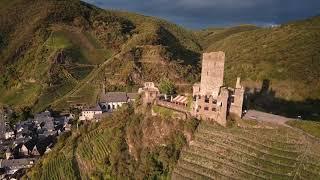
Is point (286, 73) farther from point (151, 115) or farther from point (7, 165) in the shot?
point (7, 165)

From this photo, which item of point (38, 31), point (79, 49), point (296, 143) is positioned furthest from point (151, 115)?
point (38, 31)

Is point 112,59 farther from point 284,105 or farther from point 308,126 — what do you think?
point 308,126

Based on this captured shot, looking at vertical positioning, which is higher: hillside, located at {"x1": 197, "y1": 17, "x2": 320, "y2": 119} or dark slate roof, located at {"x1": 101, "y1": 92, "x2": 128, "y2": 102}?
hillside, located at {"x1": 197, "y1": 17, "x2": 320, "y2": 119}

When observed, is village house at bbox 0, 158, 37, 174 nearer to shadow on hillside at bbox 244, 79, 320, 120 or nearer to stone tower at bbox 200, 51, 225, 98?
stone tower at bbox 200, 51, 225, 98

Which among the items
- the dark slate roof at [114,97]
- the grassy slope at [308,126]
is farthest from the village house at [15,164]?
the grassy slope at [308,126]

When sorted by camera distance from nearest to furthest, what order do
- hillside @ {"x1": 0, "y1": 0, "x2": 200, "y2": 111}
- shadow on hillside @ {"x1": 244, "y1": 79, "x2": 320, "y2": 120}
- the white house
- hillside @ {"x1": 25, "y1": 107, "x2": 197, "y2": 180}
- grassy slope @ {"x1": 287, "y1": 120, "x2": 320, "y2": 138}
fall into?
grassy slope @ {"x1": 287, "y1": 120, "x2": 320, "y2": 138} → hillside @ {"x1": 25, "y1": 107, "x2": 197, "y2": 180} → shadow on hillside @ {"x1": 244, "y1": 79, "x2": 320, "y2": 120} → the white house → hillside @ {"x1": 0, "y1": 0, "x2": 200, "y2": 111}

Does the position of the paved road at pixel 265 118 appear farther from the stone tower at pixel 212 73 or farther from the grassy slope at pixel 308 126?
the stone tower at pixel 212 73

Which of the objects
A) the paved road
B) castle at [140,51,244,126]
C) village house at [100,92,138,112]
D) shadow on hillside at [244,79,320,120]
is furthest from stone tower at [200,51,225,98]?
village house at [100,92,138,112]
